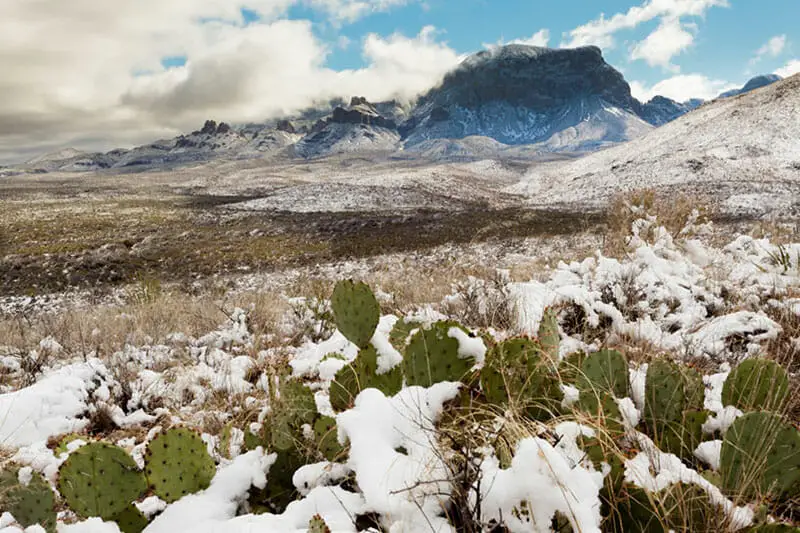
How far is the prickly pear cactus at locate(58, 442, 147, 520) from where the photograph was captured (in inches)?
66.7

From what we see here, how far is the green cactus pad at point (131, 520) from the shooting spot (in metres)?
1.76

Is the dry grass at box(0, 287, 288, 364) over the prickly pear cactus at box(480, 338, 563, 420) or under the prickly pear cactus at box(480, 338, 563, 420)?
under

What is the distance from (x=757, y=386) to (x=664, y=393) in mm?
470

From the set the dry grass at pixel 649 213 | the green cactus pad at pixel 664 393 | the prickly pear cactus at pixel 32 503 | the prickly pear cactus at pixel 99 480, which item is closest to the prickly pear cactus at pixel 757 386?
the green cactus pad at pixel 664 393

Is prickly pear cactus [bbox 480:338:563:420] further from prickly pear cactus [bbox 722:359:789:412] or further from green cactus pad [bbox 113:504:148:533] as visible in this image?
green cactus pad [bbox 113:504:148:533]

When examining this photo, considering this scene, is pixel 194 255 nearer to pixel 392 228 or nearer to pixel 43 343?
pixel 392 228

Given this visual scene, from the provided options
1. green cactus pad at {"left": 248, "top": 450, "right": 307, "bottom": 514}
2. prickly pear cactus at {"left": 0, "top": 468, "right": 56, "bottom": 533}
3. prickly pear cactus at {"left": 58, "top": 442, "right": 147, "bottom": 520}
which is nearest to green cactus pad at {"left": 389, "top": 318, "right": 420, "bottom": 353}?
green cactus pad at {"left": 248, "top": 450, "right": 307, "bottom": 514}

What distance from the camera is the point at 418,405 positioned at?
1.74 meters

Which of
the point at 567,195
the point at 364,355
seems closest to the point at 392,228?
the point at 567,195

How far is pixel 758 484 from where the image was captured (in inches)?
63.9

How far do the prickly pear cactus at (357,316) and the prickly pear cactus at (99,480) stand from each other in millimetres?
1150

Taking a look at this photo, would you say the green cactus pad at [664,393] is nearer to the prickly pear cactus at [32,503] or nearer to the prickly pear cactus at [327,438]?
the prickly pear cactus at [327,438]

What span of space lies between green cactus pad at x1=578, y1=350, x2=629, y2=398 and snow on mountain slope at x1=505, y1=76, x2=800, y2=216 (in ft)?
77.8

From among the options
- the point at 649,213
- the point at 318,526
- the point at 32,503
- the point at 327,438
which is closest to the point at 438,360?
the point at 327,438
